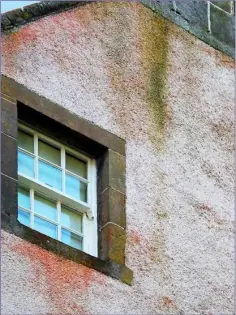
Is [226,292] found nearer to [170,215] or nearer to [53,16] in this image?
[170,215]

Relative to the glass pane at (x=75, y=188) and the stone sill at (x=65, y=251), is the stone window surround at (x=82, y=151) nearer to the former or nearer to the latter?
the stone sill at (x=65, y=251)

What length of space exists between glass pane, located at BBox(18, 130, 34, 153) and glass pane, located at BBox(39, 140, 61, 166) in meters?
0.08

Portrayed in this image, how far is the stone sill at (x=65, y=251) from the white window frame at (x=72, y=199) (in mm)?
244

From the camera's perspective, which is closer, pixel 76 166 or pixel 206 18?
pixel 76 166

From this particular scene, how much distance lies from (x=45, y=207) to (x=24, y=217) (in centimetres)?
28

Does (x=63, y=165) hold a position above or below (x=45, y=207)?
above

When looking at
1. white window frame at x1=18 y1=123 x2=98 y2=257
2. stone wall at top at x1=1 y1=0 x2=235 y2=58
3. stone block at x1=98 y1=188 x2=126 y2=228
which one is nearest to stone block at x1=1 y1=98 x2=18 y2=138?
white window frame at x1=18 y1=123 x2=98 y2=257

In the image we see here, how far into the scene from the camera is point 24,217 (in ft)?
52.5

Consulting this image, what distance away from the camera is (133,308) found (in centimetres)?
1596

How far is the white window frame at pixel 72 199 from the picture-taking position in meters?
16.2

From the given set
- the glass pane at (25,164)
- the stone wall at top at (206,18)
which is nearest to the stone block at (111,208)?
the glass pane at (25,164)

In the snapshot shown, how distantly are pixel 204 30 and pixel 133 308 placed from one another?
3.27 meters

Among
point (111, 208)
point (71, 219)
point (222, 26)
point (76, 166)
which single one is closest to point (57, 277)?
point (71, 219)

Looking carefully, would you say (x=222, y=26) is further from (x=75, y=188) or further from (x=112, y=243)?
(x=112, y=243)
